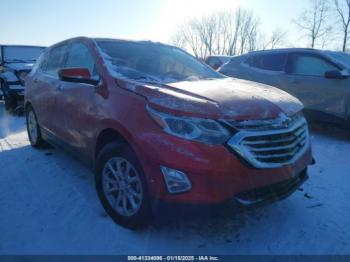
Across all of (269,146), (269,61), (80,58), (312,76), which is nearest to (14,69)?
(80,58)

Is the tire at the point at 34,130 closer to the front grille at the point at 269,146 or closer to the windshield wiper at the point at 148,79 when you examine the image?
the windshield wiper at the point at 148,79

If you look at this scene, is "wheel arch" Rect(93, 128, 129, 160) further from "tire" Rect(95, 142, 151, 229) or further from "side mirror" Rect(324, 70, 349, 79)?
"side mirror" Rect(324, 70, 349, 79)

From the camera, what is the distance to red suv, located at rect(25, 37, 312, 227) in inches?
87.2

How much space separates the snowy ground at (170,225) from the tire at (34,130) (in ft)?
3.74

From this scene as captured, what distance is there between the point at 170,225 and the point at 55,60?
3118 mm

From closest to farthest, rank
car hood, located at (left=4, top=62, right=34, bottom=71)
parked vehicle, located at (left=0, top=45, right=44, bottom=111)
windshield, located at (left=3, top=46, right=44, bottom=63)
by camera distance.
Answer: parked vehicle, located at (left=0, top=45, right=44, bottom=111) < car hood, located at (left=4, top=62, right=34, bottom=71) < windshield, located at (left=3, top=46, right=44, bottom=63)

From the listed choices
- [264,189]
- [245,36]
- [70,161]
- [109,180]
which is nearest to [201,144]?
[264,189]

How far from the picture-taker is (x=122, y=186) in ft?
8.93

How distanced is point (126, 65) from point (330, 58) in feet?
14.0

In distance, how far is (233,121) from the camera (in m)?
2.26

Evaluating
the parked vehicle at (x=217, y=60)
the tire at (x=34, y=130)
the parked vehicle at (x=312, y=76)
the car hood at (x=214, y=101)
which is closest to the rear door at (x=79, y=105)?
the car hood at (x=214, y=101)

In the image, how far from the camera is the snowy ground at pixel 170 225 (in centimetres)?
253

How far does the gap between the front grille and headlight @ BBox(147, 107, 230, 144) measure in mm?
98

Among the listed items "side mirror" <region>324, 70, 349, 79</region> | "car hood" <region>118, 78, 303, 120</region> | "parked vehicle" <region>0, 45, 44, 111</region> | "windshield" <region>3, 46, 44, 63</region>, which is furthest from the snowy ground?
"windshield" <region>3, 46, 44, 63</region>
